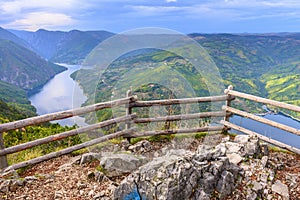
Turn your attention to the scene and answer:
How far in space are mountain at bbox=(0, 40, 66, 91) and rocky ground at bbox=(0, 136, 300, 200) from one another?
442 feet

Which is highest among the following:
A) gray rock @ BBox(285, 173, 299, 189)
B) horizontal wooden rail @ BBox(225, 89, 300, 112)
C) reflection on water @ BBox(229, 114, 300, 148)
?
horizontal wooden rail @ BBox(225, 89, 300, 112)

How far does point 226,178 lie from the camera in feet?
12.8

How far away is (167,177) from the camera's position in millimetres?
3398

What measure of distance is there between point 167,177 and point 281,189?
2.45 metres

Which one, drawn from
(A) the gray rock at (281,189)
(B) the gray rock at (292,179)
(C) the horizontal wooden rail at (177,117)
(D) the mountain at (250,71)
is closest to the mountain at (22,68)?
(D) the mountain at (250,71)

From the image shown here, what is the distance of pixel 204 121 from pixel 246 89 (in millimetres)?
91437

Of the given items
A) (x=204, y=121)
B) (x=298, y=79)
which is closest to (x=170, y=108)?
(x=204, y=121)

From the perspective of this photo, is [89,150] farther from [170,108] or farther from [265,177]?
[265,177]

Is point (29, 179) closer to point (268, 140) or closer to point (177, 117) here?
point (177, 117)

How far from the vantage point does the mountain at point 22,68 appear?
134 m

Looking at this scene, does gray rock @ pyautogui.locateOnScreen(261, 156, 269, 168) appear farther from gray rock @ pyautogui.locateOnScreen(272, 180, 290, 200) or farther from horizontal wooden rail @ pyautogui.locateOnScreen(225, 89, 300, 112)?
horizontal wooden rail @ pyautogui.locateOnScreen(225, 89, 300, 112)

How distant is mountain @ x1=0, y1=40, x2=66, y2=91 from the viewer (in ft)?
439

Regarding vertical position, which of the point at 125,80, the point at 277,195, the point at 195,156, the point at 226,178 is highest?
the point at 125,80

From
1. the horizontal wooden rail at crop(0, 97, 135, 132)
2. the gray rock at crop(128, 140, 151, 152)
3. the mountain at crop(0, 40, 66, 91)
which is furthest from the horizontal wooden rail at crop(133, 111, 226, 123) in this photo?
the mountain at crop(0, 40, 66, 91)
